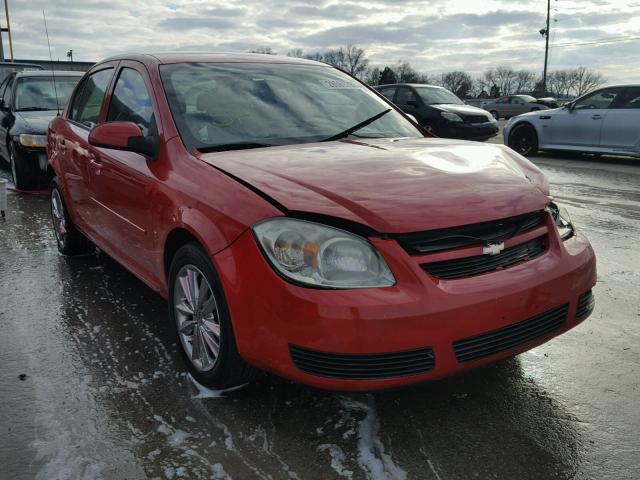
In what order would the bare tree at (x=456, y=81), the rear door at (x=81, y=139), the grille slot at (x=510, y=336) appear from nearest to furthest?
the grille slot at (x=510, y=336)
the rear door at (x=81, y=139)
the bare tree at (x=456, y=81)

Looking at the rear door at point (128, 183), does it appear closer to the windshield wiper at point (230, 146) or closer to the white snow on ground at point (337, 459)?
the windshield wiper at point (230, 146)

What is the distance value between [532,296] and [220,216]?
1294mm

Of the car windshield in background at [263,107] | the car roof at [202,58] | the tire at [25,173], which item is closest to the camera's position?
the car windshield in background at [263,107]

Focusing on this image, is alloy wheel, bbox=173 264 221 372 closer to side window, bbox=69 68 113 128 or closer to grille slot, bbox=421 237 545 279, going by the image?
grille slot, bbox=421 237 545 279

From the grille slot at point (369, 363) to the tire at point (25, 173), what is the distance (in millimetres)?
7135

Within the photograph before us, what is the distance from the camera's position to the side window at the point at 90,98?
411 cm

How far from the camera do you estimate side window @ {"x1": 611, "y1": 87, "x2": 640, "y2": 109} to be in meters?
10.2

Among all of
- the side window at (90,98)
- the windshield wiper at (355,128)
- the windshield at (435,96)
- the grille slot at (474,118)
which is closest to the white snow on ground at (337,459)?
the windshield wiper at (355,128)

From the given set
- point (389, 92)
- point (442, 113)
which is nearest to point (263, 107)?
point (442, 113)

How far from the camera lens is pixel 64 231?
4973 millimetres

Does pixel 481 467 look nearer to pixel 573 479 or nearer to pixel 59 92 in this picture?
pixel 573 479

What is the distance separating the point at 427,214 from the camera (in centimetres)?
224

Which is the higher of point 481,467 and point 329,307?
point 329,307

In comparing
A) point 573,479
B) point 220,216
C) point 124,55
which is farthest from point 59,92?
point 573,479
